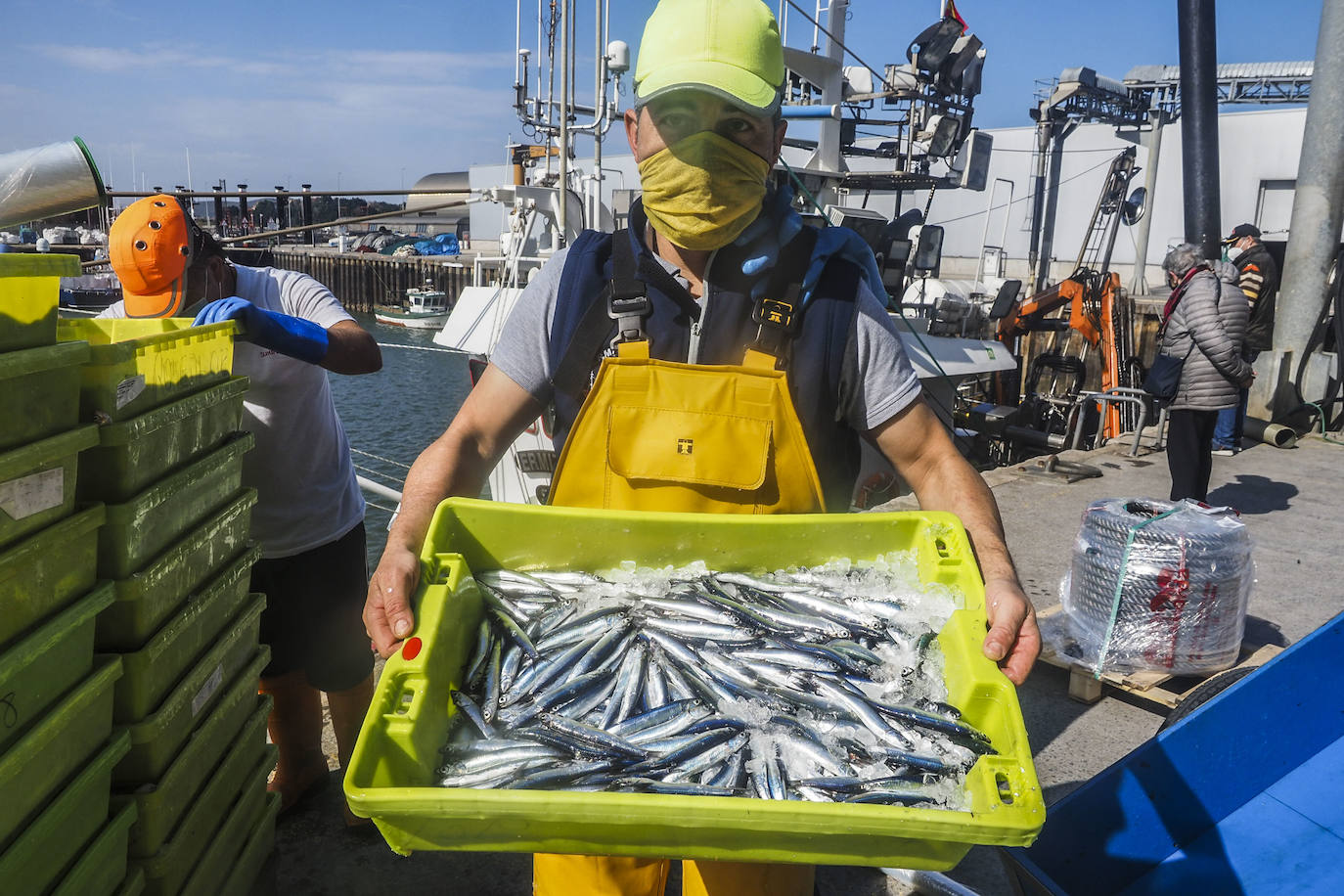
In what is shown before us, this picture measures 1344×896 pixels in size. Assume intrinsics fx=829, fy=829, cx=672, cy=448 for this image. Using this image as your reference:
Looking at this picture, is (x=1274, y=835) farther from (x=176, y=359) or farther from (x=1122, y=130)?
(x=1122, y=130)

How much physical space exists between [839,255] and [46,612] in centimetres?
205

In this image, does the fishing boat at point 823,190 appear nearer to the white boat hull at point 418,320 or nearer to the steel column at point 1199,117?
the steel column at point 1199,117

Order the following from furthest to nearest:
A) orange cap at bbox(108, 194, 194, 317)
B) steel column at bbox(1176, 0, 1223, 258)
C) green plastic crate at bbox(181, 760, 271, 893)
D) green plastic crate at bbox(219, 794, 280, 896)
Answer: steel column at bbox(1176, 0, 1223, 258) → orange cap at bbox(108, 194, 194, 317) → green plastic crate at bbox(219, 794, 280, 896) → green plastic crate at bbox(181, 760, 271, 893)

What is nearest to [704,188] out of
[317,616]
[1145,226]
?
[317,616]

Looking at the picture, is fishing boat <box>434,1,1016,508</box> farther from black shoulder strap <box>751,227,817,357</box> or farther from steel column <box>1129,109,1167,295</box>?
steel column <box>1129,109,1167,295</box>

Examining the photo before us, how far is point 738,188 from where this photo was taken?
90.5 inches

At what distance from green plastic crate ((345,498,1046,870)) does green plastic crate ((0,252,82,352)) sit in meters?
0.87

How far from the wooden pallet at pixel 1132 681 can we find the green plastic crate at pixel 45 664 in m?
4.16

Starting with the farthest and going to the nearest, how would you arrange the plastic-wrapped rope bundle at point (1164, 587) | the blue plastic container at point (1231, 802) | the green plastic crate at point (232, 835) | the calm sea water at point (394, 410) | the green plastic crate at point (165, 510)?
the calm sea water at point (394, 410) → the plastic-wrapped rope bundle at point (1164, 587) → the blue plastic container at point (1231, 802) → the green plastic crate at point (232, 835) → the green plastic crate at point (165, 510)

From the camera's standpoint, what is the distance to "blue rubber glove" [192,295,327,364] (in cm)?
284

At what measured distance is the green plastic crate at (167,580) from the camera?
6.08ft

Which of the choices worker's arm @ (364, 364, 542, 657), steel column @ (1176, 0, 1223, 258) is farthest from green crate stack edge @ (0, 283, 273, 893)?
steel column @ (1176, 0, 1223, 258)

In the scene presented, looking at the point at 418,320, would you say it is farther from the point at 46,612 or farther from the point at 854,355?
the point at 46,612

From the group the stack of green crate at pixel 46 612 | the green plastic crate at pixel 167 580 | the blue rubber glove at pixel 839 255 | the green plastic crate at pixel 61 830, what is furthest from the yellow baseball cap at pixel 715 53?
the green plastic crate at pixel 61 830
